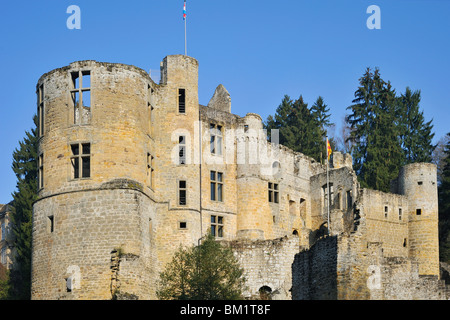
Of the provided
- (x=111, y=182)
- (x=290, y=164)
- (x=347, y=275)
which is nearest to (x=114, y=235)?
(x=111, y=182)

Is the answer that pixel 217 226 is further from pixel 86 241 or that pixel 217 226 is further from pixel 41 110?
pixel 41 110

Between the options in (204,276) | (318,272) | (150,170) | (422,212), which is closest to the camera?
(318,272)

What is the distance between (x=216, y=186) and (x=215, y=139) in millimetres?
2934

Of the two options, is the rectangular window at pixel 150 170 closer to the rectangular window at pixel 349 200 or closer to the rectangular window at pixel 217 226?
the rectangular window at pixel 217 226

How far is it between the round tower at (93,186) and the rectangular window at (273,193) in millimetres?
10436

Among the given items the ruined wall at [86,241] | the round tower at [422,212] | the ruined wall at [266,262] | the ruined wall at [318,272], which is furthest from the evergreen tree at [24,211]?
the round tower at [422,212]

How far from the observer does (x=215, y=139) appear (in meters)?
56.9

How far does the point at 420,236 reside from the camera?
62.5 metres

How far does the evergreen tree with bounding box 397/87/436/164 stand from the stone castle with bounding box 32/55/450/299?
538 inches

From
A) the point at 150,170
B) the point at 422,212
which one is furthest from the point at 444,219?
the point at 150,170

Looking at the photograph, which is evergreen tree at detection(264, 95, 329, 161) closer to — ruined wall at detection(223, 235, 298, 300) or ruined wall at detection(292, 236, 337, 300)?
ruined wall at detection(223, 235, 298, 300)
